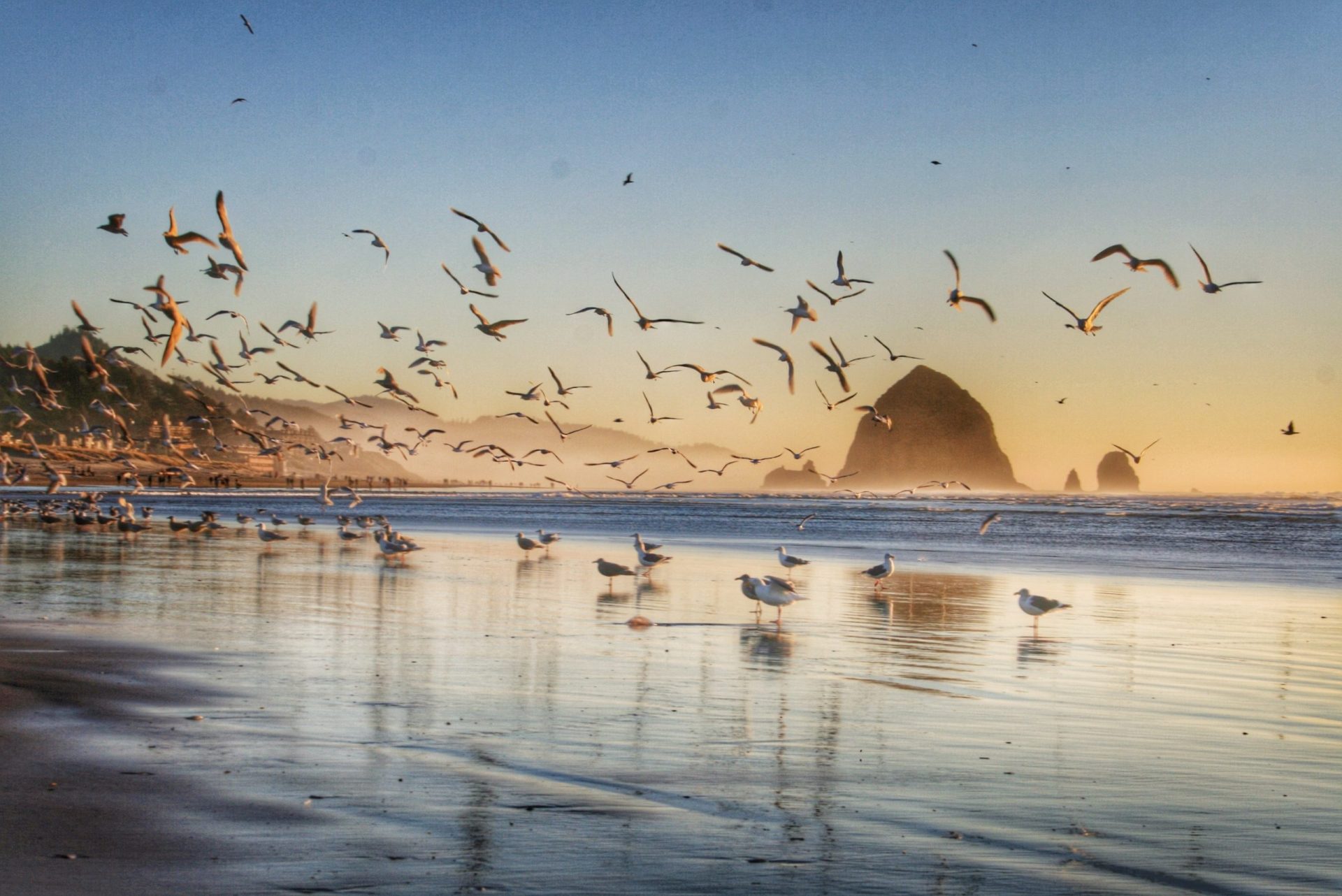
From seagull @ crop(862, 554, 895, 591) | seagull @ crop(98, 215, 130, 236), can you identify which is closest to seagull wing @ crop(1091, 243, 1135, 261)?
seagull @ crop(862, 554, 895, 591)

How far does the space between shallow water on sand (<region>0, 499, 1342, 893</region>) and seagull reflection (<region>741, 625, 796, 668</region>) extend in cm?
7

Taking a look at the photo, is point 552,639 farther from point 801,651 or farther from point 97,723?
point 97,723

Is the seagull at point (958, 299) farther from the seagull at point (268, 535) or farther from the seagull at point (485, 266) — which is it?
the seagull at point (268, 535)

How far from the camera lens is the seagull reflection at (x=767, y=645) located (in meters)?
11.8

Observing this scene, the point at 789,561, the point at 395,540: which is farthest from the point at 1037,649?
the point at 395,540

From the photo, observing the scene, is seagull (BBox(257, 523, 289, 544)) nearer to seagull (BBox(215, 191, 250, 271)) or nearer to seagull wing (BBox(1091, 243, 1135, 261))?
seagull (BBox(215, 191, 250, 271))

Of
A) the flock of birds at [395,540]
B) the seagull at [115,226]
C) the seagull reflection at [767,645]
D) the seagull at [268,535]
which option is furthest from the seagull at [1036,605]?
the seagull at [268,535]

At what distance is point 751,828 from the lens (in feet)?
19.6

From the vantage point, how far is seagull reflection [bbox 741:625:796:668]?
38.7ft

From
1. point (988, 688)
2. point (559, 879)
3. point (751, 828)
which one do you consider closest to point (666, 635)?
point (988, 688)

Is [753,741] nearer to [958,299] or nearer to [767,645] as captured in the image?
[767,645]

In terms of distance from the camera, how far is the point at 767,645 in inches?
506

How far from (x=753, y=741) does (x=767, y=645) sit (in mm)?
4876

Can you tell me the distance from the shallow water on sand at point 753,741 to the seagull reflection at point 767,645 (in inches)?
2.8
